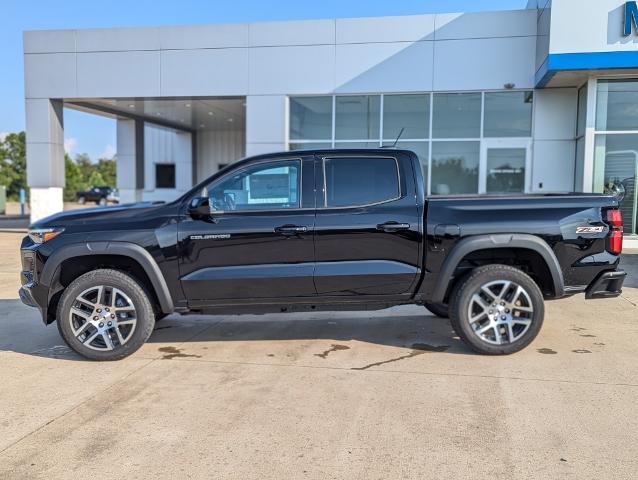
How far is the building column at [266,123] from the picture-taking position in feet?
50.1

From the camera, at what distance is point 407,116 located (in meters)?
14.9

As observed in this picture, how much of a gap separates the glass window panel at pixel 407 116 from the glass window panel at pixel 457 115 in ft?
0.84

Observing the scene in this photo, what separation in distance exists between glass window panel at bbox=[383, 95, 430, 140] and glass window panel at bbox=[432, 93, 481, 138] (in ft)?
0.84

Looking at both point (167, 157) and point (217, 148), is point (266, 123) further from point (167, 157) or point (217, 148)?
point (167, 157)

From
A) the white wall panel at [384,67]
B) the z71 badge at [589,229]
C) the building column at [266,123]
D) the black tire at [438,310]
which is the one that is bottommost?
the black tire at [438,310]

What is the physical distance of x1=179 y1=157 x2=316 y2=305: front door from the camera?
5.07 meters

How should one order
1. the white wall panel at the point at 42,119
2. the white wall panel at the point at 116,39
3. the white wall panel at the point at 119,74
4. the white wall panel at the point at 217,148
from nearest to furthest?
the white wall panel at the point at 116,39 < the white wall panel at the point at 119,74 < the white wall panel at the point at 42,119 < the white wall panel at the point at 217,148

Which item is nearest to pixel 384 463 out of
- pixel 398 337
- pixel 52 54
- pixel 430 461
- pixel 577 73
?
pixel 430 461

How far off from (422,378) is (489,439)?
3.74ft

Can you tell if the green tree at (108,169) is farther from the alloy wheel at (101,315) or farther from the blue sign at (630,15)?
the alloy wheel at (101,315)

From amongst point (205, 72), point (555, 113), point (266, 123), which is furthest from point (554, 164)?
point (205, 72)

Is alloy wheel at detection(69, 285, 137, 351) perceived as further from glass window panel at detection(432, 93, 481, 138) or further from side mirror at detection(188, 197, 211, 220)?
glass window panel at detection(432, 93, 481, 138)

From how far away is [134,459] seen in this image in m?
3.29

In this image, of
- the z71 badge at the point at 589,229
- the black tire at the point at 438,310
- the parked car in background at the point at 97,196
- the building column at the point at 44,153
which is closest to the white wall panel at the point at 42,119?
the building column at the point at 44,153
